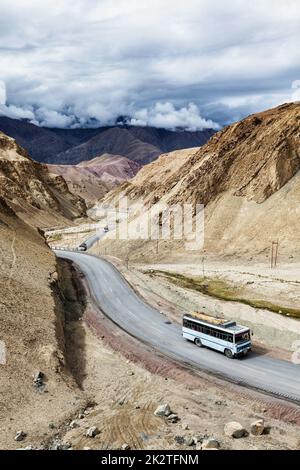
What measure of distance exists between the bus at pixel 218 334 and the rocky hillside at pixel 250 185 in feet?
138

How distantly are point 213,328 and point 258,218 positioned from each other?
2050 inches

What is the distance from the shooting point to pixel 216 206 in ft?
307

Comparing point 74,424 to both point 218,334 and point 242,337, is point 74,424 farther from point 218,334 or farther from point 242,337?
point 242,337

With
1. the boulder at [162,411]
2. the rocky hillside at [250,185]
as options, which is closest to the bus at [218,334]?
the boulder at [162,411]

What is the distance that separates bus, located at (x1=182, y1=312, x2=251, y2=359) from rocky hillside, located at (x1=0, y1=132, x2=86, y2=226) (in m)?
105

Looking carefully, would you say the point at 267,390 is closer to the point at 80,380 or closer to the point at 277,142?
the point at 80,380

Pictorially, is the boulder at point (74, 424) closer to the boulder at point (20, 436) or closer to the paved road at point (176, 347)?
the boulder at point (20, 436)

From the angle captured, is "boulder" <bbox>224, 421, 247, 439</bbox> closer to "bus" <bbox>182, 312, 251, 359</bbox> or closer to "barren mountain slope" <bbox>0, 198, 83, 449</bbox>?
"barren mountain slope" <bbox>0, 198, 83, 449</bbox>

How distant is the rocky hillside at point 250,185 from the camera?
83.1 metres

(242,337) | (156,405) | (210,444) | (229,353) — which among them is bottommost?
(156,405)

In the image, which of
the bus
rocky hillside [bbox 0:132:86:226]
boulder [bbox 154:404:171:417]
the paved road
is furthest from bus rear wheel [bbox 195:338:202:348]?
rocky hillside [bbox 0:132:86:226]

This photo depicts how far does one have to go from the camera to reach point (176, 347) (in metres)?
38.7

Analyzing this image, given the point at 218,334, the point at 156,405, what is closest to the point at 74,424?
the point at 156,405

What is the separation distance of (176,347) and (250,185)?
60226mm
